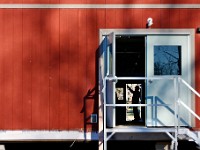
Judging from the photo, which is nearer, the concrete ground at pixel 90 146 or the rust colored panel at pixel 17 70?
the rust colored panel at pixel 17 70

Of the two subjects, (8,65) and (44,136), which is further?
(8,65)

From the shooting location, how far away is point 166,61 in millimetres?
8180

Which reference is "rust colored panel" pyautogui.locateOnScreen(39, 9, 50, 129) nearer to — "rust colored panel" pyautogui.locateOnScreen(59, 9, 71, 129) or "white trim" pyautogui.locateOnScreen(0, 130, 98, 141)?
"white trim" pyautogui.locateOnScreen(0, 130, 98, 141)

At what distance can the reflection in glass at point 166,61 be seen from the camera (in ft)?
26.8

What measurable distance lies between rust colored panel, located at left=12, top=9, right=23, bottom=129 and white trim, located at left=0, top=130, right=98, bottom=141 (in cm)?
18

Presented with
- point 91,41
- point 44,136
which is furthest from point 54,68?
point 44,136

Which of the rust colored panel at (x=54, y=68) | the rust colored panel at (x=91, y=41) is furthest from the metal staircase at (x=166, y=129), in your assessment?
the rust colored panel at (x=54, y=68)

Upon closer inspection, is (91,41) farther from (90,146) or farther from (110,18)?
(90,146)

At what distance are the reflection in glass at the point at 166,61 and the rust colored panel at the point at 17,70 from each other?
2.70 m

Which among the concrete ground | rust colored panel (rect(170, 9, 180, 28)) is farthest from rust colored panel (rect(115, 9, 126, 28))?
the concrete ground

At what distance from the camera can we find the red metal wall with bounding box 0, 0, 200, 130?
808 centimetres

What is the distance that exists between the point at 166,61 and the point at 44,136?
9.26 feet

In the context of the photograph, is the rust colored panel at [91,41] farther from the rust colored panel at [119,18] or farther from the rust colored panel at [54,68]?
the rust colored panel at [54,68]

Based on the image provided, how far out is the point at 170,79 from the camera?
8102 millimetres
